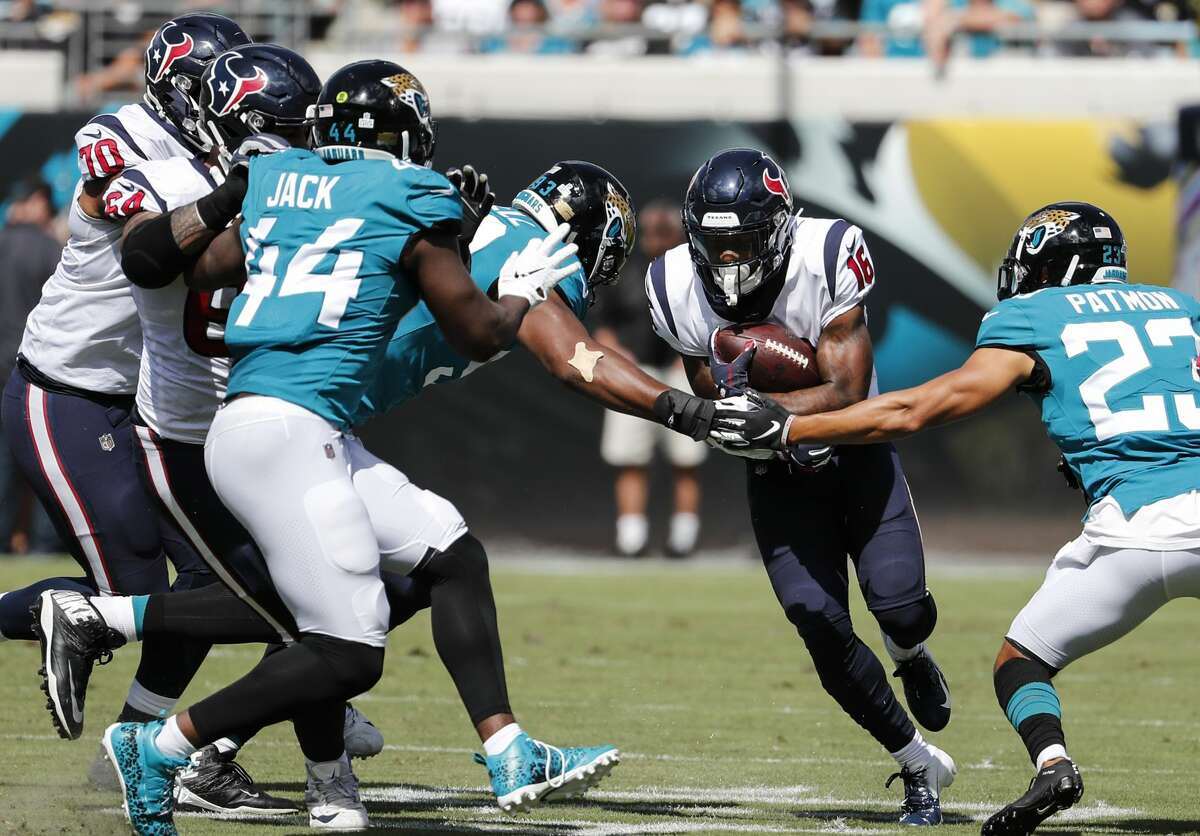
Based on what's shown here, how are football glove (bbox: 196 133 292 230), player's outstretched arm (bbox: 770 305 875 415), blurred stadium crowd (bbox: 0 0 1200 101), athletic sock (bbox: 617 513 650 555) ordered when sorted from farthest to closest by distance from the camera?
blurred stadium crowd (bbox: 0 0 1200 101)
athletic sock (bbox: 617 513 650 555)
player's outstretched arm (bbox: 770 305 875 415)
football glove (bbox: 196 133 292 230)

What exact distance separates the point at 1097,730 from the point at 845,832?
228 centimetres

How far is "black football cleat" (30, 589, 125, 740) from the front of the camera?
4781 millimetres

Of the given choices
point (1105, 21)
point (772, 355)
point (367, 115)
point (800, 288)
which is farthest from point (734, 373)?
point (1105, 21)

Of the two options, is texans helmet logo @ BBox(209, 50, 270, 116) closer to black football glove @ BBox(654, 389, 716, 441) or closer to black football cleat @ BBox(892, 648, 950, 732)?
black football glove @ BBox(654, 389, 716, 441)

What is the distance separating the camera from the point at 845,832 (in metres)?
4.72

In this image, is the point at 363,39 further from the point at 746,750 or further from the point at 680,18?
the point at 746,750

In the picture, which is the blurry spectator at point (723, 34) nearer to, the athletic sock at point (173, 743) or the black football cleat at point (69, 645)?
the black football cleat at point (69, 645)

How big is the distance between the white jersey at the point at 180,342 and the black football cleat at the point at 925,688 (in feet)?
7.14

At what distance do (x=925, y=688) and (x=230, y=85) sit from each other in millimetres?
2664

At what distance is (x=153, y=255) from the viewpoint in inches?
172

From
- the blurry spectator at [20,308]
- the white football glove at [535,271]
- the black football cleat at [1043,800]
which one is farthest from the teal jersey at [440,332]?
the blurry spectator at [20,308]

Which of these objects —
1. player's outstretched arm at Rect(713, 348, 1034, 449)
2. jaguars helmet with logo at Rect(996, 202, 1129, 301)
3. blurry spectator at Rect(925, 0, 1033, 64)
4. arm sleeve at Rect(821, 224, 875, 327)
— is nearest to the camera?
player's outstretched arm at Rect(713, 348, 1034, 449)

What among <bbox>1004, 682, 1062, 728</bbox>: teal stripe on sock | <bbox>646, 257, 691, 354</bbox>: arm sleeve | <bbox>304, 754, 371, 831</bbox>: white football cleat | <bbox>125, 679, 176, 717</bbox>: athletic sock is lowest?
<bbox>304, 754, 371, 831</bbox>: white football cleat

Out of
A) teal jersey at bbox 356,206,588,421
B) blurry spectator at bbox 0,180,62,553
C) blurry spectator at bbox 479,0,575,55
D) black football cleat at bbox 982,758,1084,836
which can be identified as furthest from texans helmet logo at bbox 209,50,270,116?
blurry spectator at bbox 479,0,575,55
